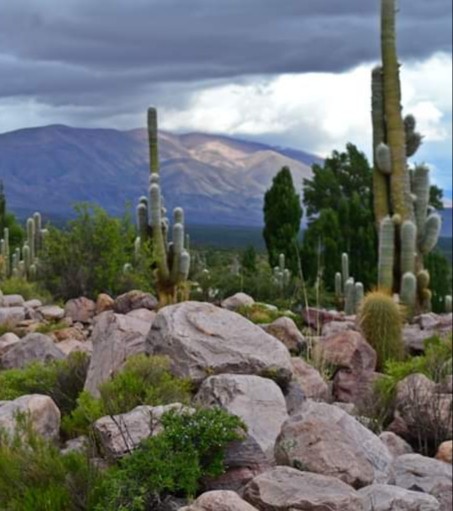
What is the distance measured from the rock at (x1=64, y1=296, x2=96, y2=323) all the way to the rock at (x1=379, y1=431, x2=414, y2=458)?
625 centimetres

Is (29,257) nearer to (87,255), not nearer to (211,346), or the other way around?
(87,255)

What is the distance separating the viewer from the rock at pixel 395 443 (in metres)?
11.1

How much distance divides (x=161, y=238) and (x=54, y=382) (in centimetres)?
1174

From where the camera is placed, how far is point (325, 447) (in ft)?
26.7

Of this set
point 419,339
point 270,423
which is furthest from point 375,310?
point 270,423

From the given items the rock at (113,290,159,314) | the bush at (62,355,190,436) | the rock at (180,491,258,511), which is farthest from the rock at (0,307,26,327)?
the rock at (180,491,258,511)

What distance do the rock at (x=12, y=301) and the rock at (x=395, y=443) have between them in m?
7.38

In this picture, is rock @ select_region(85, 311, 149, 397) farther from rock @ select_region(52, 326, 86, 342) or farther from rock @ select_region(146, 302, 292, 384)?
rock @ select_region(52, 326, 86, 342)

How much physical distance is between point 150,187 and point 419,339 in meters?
6.73

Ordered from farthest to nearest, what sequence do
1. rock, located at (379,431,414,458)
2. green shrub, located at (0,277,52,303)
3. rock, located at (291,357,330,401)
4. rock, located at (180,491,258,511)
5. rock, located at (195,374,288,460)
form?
1. green shrub, located at (0,277,52,303)
2. rock, located at (291,357,330,401)
3. rock, located at (379,431,414,458)
4. rock, located at (195,374,288,460)
5. rock, located at (180,491,258,511)

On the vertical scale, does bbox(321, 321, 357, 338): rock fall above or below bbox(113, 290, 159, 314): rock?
below

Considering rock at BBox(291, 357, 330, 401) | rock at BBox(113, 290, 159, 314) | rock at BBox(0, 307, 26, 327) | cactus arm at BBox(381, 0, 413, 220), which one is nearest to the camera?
rock at BBox(291, 357, 330, 401)

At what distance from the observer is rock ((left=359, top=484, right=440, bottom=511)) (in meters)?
7.55

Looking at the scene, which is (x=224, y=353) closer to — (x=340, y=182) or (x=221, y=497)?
(x=221, y=497)
